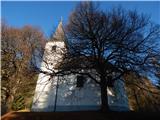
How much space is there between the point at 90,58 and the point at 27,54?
15.9 m

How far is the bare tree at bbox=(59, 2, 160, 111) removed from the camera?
22.0 meters

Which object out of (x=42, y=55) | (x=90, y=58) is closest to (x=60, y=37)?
(x=42, y=55)

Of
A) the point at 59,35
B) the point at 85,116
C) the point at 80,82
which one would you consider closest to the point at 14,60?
the point at 80,82

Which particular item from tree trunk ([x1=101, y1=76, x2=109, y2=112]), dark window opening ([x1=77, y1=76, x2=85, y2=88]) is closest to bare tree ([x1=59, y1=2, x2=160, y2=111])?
tree trunk ([x1=101, y1=76, x2=109, y2=112])

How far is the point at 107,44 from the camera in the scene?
22.9 m

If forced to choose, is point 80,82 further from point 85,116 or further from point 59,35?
point 85,116

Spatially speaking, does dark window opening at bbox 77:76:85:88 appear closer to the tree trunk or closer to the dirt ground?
the tree trunk

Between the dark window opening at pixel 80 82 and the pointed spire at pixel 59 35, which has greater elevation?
the pointed spire at pixel 59 35

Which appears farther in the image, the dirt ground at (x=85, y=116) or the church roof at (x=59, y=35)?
the church roof at (x=59, y=35)

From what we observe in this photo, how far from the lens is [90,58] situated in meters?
23.2

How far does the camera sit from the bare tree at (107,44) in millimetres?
21953

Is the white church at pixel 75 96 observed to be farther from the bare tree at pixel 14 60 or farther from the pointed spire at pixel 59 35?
the bare tree at pixel 14 60

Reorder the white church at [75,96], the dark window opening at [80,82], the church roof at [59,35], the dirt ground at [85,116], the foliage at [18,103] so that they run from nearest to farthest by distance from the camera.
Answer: the dirt ground at [85,116], the church roof at [59,35], the white church at [75,96], the dark window opening at [80,82], the foliage at [18,103]

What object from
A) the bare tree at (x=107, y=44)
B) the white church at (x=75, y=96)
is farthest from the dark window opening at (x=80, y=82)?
the bare tree at (x=107, y=44)
